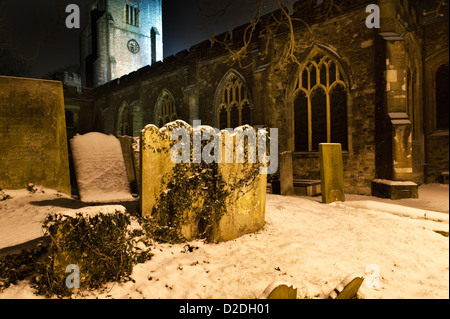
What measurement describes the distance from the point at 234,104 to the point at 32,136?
7.42 m

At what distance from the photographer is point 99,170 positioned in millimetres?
5734

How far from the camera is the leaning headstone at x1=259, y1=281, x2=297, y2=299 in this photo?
187 cm

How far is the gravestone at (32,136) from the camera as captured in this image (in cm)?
591

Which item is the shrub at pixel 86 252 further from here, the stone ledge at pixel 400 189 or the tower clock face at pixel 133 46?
the tower clock face at pixel 133 46

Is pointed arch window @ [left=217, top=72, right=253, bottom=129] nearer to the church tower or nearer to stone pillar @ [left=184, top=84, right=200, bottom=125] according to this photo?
stone pillar @ [left=184, top=84, right=200, bottom=125]

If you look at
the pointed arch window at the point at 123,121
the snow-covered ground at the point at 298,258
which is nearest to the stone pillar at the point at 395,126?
the snow-covered ground at the point at 298,258

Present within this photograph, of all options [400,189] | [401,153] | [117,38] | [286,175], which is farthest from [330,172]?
[117,38]

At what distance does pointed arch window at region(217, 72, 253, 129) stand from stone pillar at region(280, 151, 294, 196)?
4124 mm

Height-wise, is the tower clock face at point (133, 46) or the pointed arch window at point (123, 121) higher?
the tower clock face at point (133, 46)

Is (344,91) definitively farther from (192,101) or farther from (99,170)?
(99,170)

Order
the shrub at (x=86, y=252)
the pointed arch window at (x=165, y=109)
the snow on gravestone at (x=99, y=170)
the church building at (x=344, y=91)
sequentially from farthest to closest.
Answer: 1. the pointed arch window at (x=165, y=109)
2. the church building at (x=344, y=91)
3. the snow on gravestone at (x=99, y=170)
4. the shrub at (x=86, y=252)

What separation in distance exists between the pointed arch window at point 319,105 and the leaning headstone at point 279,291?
715 cm

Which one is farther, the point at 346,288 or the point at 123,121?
the point at 123,121
